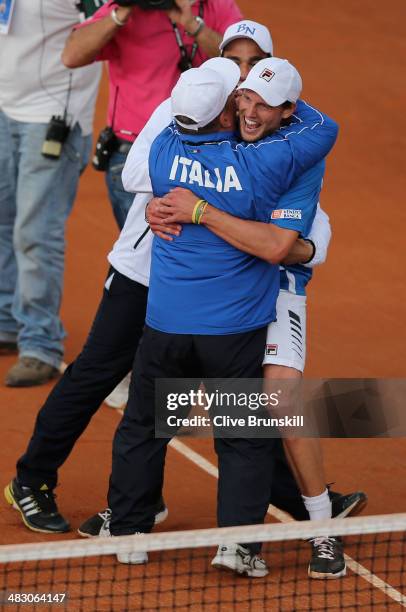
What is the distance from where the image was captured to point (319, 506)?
6258 mm

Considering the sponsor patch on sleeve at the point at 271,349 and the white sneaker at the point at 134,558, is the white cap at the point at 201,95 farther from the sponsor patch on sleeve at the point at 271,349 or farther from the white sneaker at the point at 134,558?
the white sneaker at the point at 134,558

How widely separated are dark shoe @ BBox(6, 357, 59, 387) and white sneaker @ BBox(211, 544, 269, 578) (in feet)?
10.3

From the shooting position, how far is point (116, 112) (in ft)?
27.2

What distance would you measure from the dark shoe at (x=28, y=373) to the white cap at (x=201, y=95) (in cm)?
350

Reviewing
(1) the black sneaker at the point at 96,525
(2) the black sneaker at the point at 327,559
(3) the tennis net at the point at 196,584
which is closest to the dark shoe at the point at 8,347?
(1) the black sneaker at the point at 96,525

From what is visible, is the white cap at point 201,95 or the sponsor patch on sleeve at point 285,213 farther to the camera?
the sponsor patch on sleeve at point 285,213

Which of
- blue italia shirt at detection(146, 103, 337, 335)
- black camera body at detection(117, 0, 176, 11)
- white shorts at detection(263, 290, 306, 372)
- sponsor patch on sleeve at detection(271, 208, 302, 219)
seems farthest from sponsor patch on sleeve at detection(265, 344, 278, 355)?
black camera body at detection(117, 0, 176, 11)

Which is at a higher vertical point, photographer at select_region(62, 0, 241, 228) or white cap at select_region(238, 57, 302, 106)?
white cap at select_region(238, 57, 302, 106)

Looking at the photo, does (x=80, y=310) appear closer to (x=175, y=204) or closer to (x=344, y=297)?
(x=344, y=297)

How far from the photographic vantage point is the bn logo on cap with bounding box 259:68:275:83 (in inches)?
229

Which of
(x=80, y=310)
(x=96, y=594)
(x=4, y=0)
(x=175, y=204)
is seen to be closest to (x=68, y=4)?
(x=4, y=0)

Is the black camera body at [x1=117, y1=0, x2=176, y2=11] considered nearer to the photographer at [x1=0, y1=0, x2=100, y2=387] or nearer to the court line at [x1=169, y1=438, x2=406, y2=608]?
the photographer at [x1=0, y1=0, x2=100, y2=387]

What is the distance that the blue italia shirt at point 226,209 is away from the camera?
225 inches

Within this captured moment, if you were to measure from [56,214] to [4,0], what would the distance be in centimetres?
153
